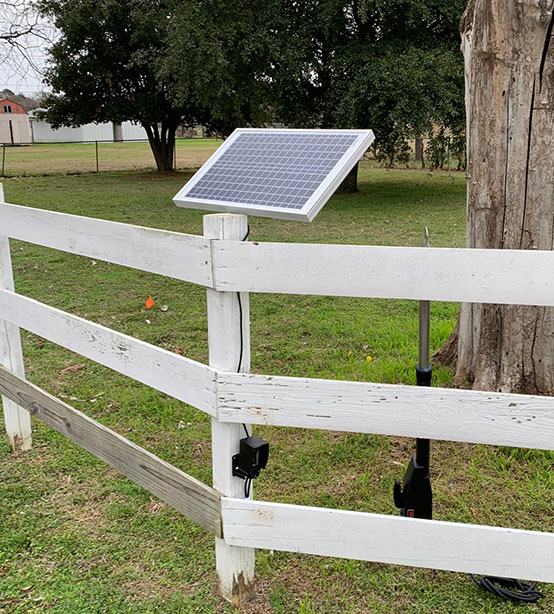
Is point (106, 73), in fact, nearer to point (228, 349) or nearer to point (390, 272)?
point (228, 349)

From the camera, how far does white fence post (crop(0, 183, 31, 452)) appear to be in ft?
11.8

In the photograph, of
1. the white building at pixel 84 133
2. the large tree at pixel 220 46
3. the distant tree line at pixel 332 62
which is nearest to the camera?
the distant tree line at pixel 332 62

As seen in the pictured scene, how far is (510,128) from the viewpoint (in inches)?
143

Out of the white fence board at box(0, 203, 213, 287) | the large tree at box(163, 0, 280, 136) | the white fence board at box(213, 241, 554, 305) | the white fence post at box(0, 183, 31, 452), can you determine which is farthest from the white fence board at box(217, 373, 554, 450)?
the large tree at box(163, 0, 280, 136)

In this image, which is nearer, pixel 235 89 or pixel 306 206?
pixel 306 206

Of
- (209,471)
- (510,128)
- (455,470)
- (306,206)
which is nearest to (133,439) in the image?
(209,471)

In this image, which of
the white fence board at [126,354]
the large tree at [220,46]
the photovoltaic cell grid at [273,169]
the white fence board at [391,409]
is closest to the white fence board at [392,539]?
the white fence board at [391,409]

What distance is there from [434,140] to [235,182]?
46.2ft

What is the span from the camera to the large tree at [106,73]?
20984 millimetres

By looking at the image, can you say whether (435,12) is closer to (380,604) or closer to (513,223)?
(513,223)

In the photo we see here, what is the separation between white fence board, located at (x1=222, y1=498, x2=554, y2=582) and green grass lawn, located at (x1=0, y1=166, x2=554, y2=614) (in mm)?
383

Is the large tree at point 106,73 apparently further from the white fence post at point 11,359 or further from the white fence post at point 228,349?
the white fence post at point 228,349

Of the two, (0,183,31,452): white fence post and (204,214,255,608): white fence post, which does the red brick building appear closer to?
(0,183,31,452): white fence post

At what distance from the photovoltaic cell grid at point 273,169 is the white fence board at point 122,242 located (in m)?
0.22
